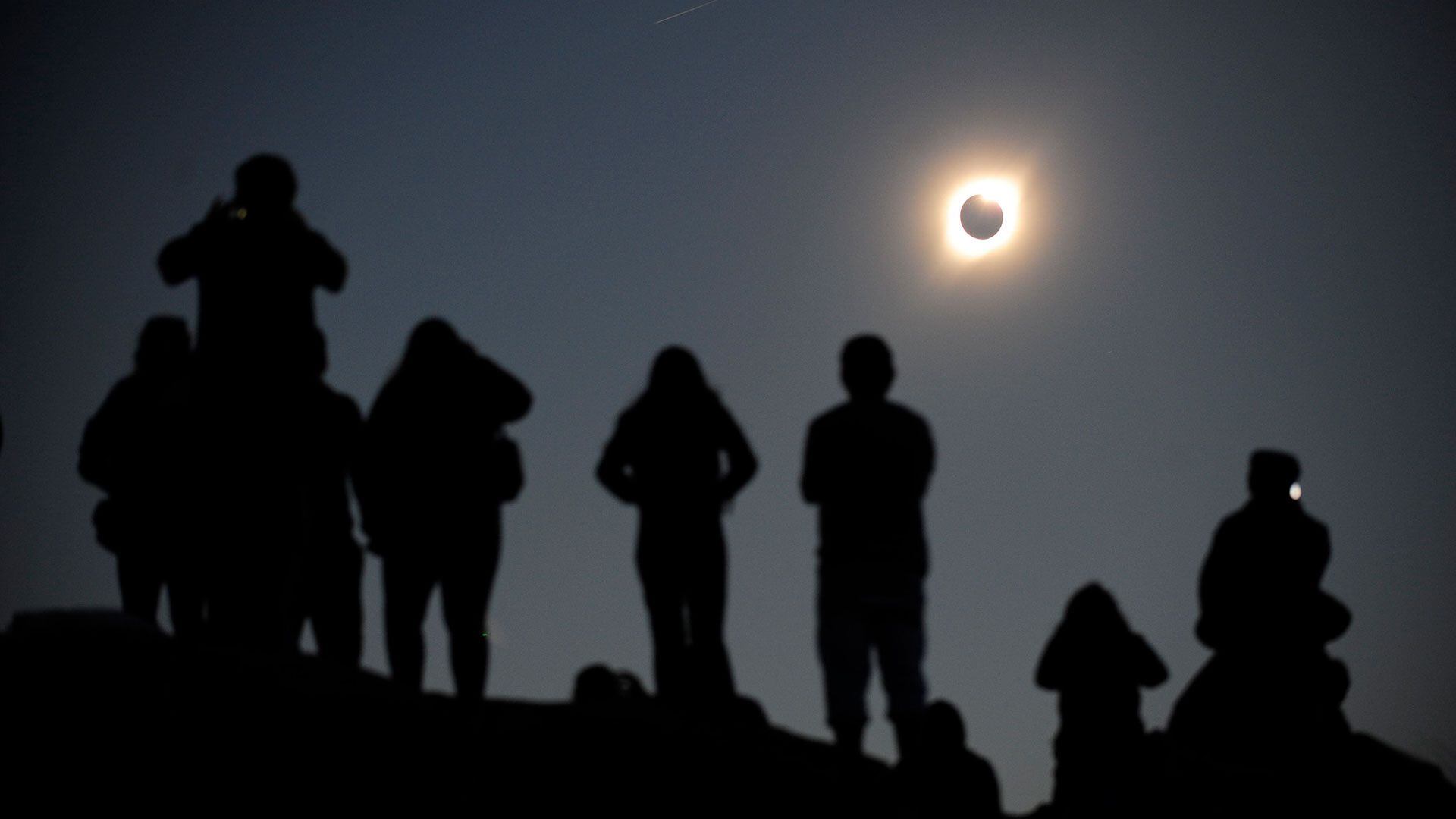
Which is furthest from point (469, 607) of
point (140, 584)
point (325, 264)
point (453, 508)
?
point (140, 584)

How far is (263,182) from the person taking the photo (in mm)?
7574

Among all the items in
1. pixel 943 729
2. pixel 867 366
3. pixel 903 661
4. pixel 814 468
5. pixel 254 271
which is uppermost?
pixel 254 271

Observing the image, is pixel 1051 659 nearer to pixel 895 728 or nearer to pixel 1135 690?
pixel 1135 690

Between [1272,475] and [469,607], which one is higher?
[1272,475]

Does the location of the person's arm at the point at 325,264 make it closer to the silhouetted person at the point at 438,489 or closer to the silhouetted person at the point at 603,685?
the silhouetted person at the point at 438,489

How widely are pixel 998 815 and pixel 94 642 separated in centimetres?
462

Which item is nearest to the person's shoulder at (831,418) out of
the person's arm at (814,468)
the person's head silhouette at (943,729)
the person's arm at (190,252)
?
the person's arm at (814,468)

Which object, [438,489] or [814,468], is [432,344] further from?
[814,468]

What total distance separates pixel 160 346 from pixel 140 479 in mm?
921

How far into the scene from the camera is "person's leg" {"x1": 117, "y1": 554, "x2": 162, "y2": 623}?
28.7 feet

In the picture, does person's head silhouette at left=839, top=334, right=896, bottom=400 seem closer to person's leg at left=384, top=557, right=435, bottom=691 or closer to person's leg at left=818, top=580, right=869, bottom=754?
person's leg at left=818, top=580, right=869, bottom=754

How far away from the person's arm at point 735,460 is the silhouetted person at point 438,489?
1.13 metres

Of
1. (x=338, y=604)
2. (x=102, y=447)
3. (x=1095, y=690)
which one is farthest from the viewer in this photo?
(x=102, y=447)

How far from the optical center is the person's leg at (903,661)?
7.80 m
